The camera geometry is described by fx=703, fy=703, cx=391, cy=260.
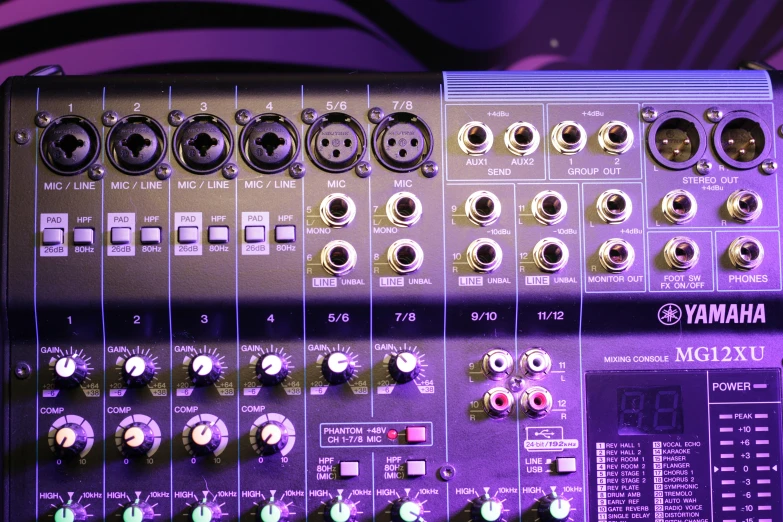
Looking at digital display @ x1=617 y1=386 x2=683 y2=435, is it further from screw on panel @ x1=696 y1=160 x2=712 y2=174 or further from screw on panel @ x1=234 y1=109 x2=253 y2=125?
screw on panel @ x1=234 y1=109 x2=253 y2=125

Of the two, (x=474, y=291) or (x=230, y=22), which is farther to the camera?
(x=230, y=22)

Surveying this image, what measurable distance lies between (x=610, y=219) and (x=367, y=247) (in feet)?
2.43

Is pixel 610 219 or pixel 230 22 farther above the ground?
pixel 230 22

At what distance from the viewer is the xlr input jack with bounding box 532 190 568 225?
2.12 m

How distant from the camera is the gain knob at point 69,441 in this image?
6.61 feet

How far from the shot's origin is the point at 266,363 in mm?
2062

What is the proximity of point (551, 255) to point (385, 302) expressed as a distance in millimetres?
520

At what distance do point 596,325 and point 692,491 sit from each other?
0.55 meters

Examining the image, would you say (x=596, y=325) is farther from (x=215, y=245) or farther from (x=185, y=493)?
(x=185, y=493)

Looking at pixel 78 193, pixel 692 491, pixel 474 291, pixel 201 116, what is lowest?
pixel 692 491

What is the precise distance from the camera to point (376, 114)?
85.3 inches

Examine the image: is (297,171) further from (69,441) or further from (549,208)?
(69,441)

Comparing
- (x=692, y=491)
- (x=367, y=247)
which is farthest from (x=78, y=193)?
(x=692, y=491)

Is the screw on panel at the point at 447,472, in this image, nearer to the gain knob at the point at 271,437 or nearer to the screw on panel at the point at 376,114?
the gain knob at the point at 271,437
